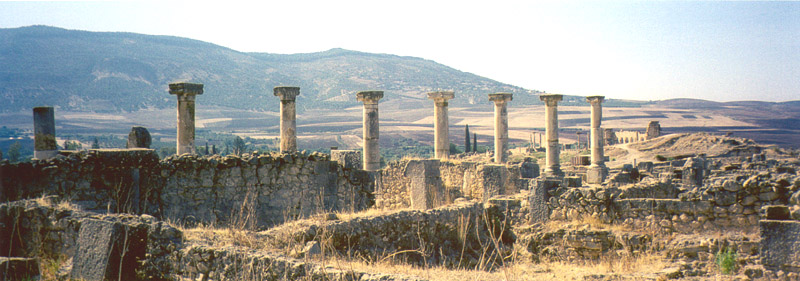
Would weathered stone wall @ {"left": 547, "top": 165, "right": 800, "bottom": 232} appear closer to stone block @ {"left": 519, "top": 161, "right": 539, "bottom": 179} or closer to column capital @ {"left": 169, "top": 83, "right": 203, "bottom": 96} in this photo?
stone block @ {"left": 519, "top": 161, "right": 539, "bottom": 179}

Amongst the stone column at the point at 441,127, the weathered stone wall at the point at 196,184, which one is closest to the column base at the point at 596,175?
the stone column at the point at 441,127

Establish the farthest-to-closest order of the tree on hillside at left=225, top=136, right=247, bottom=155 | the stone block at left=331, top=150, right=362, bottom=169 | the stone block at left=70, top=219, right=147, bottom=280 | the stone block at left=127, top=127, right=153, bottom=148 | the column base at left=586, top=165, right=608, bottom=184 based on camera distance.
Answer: the column base at left=586, top=165, right=608, bottom=184, the stone block at left=331, top=150, right=362, bottom=169, the stone block at left=127, top=127, right=153, bottom=148, the tree on hillside at left=225, top=136, right=247, bottom=155, the stone block at left=70, top=219, right=147, bottom=280

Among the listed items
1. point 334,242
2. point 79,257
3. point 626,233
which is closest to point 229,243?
point 79,257

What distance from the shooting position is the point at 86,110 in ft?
409

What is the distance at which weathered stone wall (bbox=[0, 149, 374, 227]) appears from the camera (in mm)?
11489

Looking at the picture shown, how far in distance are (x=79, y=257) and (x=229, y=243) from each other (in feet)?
4.81

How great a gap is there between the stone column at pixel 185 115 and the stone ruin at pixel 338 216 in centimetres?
6

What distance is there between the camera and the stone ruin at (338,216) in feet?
21.3

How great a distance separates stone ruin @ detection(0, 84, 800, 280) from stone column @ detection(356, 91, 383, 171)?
3.22 meters

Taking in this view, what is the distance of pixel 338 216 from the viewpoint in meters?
9.89

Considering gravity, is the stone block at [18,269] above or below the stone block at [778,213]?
below

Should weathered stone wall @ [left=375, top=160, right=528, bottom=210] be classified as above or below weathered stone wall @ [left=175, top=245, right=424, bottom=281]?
below

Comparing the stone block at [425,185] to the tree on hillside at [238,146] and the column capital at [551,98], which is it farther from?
the column capital at [551,98]

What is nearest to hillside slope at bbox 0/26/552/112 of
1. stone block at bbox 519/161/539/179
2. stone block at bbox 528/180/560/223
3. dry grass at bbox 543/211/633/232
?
stone block at bbox 519/161/539/179
